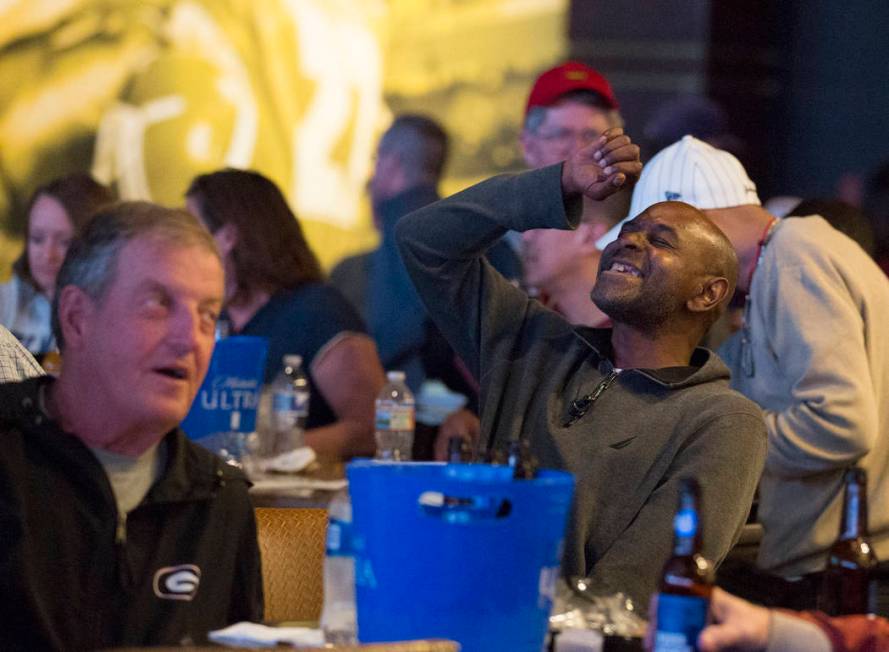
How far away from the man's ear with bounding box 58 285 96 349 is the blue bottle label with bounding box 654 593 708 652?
927mm

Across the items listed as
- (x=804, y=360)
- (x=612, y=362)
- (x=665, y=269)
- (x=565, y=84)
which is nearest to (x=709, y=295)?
(x=665, y=269)

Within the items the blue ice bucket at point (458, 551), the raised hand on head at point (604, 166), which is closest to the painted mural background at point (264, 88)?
the raised hand on head at point (604, 166)

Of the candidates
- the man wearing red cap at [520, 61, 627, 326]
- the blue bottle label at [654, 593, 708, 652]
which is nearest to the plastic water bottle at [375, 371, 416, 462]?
the man wearing red cap at [520, 61, 627, 326]

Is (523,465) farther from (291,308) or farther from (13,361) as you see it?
(291,308)

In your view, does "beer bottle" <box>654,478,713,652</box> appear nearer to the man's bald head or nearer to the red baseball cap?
the man's bald head

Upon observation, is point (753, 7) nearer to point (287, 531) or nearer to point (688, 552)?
point (287, 531)

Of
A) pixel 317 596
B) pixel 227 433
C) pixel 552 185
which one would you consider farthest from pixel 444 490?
pixel 227 433

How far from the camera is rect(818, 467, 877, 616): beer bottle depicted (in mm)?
2311

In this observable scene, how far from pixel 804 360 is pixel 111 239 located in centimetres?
197

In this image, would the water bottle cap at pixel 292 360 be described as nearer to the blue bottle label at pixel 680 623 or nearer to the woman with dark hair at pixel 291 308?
the woman with dark hair at pixel 291 308

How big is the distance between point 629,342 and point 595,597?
896 millimetres

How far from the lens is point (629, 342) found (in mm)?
3184

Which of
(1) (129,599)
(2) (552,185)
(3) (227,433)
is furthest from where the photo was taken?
(3) (227,433)

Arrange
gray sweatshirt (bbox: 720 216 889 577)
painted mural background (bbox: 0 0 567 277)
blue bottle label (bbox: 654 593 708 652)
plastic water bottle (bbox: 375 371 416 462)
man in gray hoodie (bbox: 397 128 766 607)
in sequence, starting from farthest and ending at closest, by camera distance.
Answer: painted mural background (bbox: 0 0 567 277) → plastic water bottle (bbox: 375 371 416 462) → gray sweatshirt (bbox: 720 216 889 577) → man in gray hoodie (bbox: 397 128 766 607) → blue bottle label (bbox: 654 593 708 652)
